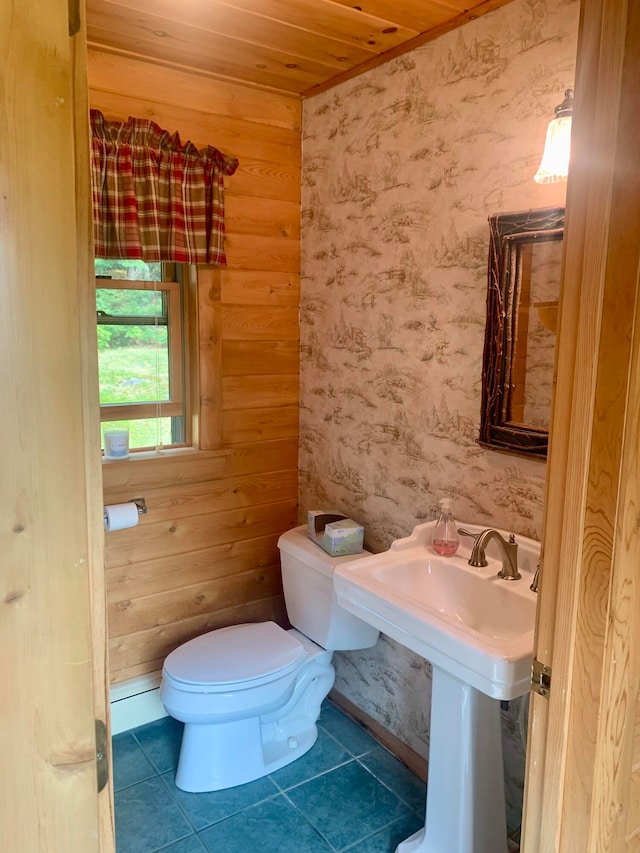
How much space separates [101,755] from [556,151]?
157 cm

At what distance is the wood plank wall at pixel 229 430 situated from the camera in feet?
7.82

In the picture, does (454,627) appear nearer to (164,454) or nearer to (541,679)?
(541,679)

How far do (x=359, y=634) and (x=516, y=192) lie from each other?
1.57m

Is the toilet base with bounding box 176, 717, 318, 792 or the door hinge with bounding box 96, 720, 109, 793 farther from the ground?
the door hinge with bounding box 96, 720, 109, 793

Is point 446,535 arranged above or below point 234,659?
above

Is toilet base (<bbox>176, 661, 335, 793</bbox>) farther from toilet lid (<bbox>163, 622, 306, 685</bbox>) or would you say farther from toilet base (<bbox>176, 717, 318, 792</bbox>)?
toilet lid (<bbox>163, 622, 306, 685</bbox>)

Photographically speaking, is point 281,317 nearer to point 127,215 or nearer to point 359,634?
point 127,215

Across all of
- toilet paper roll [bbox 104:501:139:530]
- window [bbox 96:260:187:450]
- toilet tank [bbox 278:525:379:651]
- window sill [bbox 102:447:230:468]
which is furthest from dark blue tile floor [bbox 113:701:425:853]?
window [bbox 96:260:187:450]

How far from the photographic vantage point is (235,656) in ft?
7.42

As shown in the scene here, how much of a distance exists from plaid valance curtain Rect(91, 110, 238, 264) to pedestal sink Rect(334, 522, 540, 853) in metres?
1.26

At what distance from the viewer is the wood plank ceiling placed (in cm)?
183

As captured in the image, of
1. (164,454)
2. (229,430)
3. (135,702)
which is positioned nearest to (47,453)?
(164,454)

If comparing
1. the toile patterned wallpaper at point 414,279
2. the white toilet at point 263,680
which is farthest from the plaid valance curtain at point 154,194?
the white toilet at point 263,680

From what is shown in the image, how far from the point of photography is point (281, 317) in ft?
8.68
